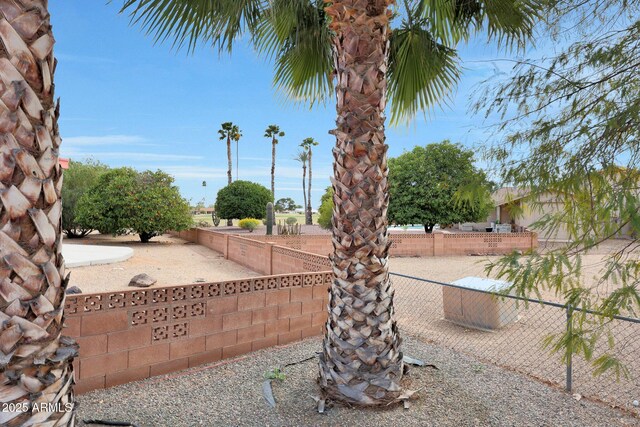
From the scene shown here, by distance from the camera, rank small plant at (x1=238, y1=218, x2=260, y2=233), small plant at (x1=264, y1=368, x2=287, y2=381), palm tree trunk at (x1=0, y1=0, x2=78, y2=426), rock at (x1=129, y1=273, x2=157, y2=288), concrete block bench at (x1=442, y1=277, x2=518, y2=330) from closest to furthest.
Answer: palm tree trunk at (x1=0, y1=0, x2=78, y2=426), small plant at (x1=264, y1=368, x2=287, y2=381), concrete block bench at (x1=442, y1=277, x2=518, y2=330), rock at (x1=129, y1=273, x2=157, y2=288), small plant at (x1=238, y1=218, x2=260, y2=233)

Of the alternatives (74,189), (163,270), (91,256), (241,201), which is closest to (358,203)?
(163,270)

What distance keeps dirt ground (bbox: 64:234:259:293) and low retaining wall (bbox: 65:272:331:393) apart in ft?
12.6

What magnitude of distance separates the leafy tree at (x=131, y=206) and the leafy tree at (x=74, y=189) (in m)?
2.36

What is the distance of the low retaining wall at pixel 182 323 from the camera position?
436 centimetres

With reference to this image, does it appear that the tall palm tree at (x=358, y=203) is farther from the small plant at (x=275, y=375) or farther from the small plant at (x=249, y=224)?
the small plant at (x=249, y=224)

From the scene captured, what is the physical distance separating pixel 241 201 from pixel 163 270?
77.5 feet

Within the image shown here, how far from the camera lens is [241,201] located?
36781mm

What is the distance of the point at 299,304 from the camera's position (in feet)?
19.9

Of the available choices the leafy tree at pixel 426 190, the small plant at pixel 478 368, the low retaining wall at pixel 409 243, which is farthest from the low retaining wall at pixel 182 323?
the leafy tree at pixel 426 190

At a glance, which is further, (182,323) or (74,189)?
(74,189)

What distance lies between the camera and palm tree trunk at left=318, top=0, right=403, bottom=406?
12.8 ft

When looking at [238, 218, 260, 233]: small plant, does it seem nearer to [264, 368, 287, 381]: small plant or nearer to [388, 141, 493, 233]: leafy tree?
[388, 141, 493, 233]: leafy tree

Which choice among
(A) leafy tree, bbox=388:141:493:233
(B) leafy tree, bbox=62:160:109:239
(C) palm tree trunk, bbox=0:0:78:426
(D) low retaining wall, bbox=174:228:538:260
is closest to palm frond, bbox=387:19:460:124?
(C) palm tree trunk, bbox=0:0:78:426

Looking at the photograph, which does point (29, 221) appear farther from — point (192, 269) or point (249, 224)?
point (249, 224)
